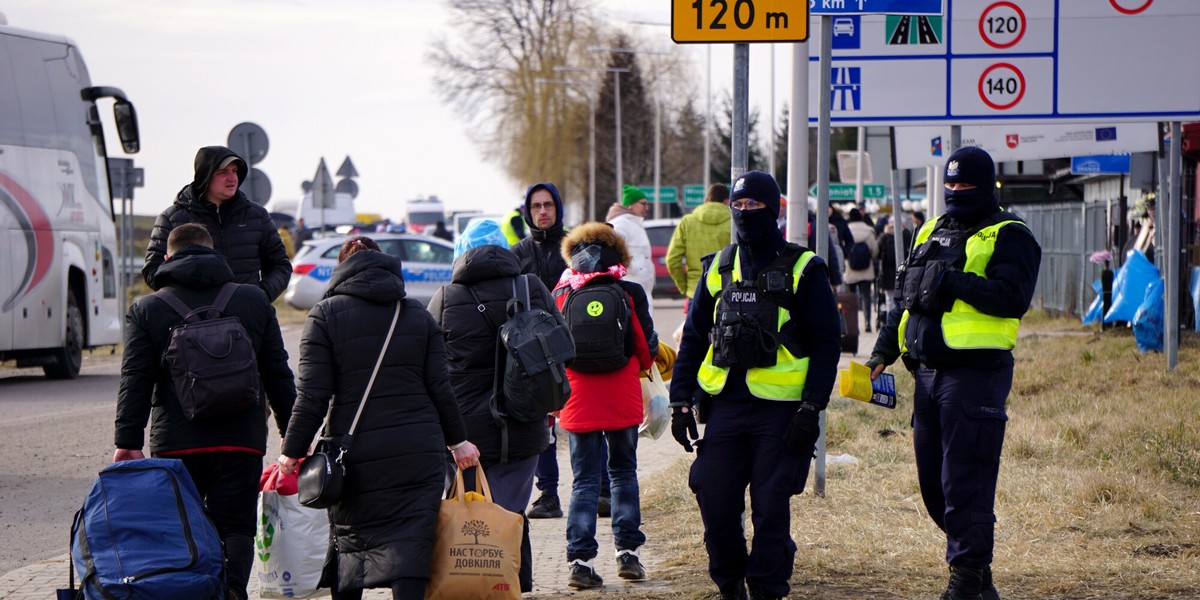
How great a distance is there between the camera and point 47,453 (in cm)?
1186

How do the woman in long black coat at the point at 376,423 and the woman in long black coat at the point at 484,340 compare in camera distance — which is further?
the woman in long black coat at the point at 484,340

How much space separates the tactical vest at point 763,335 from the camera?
5.95 metres

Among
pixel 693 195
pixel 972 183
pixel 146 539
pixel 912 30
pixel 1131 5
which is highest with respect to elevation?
pixel 1131 5

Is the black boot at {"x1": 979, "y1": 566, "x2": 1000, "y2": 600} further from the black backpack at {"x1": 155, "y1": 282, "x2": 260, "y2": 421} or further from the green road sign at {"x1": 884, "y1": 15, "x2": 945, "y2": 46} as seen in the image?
the green road sign at {"x1": 884, "y1": 15, "x2": 945, "y2": 46}

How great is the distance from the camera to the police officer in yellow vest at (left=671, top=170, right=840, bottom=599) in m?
5.94

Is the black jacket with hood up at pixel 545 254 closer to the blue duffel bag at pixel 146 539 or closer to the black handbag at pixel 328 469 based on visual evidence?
the black handbag at pixel 328 469

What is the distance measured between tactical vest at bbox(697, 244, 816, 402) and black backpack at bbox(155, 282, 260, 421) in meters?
1.76

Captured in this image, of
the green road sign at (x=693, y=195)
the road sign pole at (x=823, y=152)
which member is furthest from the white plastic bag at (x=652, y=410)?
the green road sign at (x=693, y=195)

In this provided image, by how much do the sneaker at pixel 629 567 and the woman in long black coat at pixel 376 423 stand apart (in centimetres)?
174

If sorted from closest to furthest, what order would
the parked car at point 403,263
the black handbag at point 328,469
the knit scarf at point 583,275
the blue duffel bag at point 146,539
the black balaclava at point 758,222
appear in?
1. the blue duffel bag at point 146,539
2. the black handbag at point 328,469
3. the black balaclava at point 758,222
4. the knit scarf at point 583,275
5. the parked car at point 403,263

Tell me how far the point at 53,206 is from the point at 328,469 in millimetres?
13169

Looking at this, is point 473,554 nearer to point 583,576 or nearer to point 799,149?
point 583,576

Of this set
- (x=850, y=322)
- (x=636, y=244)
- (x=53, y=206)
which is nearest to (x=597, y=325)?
(x=636, y=244)

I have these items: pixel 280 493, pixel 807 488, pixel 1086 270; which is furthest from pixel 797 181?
pixel 1086 270
